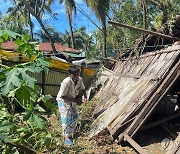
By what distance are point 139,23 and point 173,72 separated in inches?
1057

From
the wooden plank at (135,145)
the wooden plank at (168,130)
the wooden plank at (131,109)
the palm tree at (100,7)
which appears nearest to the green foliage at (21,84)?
the wooden plank at (135,145)

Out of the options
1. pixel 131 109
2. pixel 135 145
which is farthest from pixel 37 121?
pixel 131 109

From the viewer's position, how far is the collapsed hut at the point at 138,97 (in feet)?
18.8

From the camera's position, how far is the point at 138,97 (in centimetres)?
616

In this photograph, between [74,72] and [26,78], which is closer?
[26,78]

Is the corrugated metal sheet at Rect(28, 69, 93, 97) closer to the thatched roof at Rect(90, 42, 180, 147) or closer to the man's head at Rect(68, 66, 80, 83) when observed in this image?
the thatched roof at Rect(90, 42, 180, 147)

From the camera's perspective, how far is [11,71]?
2.05 m

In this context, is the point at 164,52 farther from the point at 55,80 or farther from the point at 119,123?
the point at 55,80

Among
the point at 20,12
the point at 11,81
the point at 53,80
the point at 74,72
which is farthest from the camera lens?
the point at 20,12

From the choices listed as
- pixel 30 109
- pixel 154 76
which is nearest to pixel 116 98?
pixel 154 76

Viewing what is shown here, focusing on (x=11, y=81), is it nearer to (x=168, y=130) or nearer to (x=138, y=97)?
(x=138, y=97)

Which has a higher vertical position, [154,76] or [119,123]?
[154,76]

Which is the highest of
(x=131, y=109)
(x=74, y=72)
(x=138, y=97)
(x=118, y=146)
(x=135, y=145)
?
(x=74, y=72)

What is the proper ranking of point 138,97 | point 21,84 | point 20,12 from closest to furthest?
point 21,84 < point 138,97 < point 20,12
